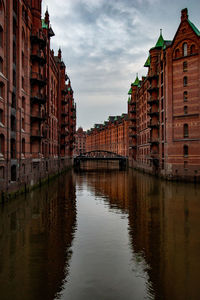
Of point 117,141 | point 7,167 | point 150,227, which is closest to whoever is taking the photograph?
point 150,227

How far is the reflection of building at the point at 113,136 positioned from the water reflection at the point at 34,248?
2790 inches

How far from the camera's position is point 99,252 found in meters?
→ 10.9

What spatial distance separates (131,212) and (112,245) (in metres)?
6.86

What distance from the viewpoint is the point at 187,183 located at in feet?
109

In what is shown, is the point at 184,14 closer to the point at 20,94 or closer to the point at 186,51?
the point at 186,51

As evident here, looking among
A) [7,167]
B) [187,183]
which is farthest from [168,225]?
[187,183]

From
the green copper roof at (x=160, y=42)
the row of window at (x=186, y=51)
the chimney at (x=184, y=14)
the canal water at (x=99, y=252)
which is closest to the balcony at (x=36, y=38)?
the canal water at (x=99, y=252)

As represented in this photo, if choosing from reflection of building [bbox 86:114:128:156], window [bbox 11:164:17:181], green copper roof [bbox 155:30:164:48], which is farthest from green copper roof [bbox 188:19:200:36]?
reflection of building [bbox 86:114:128:156]

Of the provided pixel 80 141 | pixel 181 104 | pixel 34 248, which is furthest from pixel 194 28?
pixel 80 141

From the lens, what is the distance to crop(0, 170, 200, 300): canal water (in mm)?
7809

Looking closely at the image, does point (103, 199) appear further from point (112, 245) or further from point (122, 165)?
point (122, 165)

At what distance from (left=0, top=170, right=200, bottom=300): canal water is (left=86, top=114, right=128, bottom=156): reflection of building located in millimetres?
70677

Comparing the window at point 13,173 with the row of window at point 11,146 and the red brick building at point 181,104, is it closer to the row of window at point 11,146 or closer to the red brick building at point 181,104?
the row of window at point 11,146

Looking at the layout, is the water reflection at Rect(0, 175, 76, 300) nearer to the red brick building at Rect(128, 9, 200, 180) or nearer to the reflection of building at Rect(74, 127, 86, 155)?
the red brick building at Rect(128, 9, 200, 180)
